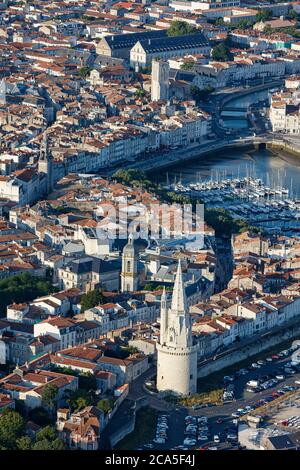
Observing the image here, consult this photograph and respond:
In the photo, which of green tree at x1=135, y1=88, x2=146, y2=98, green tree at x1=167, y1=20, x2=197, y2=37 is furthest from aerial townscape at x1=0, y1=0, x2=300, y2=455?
green tree at x1=167, y1=20, x2=197, y2=37

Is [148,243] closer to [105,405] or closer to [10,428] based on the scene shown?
[105,405]

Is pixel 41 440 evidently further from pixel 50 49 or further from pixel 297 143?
pixel 50 49

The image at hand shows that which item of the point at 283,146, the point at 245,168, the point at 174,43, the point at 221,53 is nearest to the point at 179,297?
the point at 245,168

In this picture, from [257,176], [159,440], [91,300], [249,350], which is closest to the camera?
[159,440]

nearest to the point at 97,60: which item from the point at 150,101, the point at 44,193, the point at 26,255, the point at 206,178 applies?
the point at 150,101

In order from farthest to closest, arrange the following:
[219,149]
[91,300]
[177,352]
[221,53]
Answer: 1. [221,53]
2. [219,149]
3. [91,300]
4. [177,352]

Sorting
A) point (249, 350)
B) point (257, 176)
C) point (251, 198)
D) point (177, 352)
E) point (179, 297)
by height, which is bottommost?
point (257, 176)

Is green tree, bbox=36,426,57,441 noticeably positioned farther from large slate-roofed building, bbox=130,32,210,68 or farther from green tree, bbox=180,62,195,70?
large slate-roofed building, bbox=130,32,210,68
